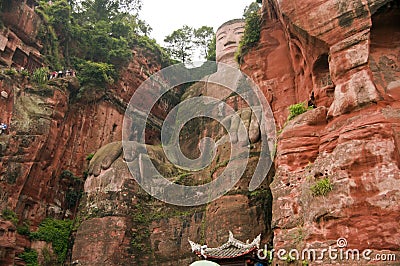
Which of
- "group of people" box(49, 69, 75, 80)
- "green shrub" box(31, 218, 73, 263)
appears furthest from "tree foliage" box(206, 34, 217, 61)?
"green shrub" box(31, 218, 73, 263)

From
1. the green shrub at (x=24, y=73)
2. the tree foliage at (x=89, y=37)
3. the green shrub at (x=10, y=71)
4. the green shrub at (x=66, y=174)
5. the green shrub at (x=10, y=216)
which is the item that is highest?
the tree foliage at (x=89, y=37)

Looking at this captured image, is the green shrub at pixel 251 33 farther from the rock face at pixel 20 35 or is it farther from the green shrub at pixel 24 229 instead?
the rock face at pixel 20 35

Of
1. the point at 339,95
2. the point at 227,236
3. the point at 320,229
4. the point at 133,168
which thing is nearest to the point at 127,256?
the point at 133,168

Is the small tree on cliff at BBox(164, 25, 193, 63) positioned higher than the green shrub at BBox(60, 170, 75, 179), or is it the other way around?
the small tree on cliff at BBox(164, 25, 193, 63)

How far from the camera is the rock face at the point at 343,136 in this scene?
9680 millimetres

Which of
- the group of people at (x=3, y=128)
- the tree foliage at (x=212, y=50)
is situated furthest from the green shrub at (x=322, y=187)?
the tree foliage at (x=212, y=50)

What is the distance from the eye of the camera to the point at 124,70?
3091cm

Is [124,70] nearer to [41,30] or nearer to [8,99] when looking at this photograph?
[41,30]

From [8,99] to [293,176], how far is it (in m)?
16.8

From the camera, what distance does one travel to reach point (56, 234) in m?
21.7

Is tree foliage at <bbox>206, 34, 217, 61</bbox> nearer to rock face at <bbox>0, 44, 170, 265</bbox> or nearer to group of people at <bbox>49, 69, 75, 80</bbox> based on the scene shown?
rock face at <bbox>0, 44, 170, 265</bbox>

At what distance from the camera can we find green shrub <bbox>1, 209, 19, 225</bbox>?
19203 mm

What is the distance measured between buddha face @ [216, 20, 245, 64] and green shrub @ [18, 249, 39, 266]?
2066 centimetres

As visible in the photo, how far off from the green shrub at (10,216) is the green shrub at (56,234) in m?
1.55
